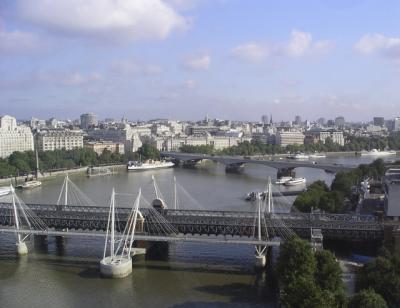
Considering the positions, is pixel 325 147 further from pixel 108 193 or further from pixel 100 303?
pixel 100 303

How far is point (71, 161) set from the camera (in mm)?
28922

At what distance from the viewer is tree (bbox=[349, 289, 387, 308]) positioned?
239 inches

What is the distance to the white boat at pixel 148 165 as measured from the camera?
29766mm

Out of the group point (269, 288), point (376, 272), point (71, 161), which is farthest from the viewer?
point (71, 161)

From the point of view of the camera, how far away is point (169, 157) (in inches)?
1372

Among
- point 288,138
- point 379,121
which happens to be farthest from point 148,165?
point 379,121

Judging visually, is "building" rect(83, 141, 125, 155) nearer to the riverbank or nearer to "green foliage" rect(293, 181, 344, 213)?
the riverbank

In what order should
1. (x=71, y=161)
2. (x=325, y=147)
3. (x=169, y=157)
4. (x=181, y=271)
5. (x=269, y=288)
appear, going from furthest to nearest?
1. (x=325, y=147)
2. (x=169, y=157)
3. (x=71, y=161)
4. (x=181, y=271)
5. (x=269, y=288)

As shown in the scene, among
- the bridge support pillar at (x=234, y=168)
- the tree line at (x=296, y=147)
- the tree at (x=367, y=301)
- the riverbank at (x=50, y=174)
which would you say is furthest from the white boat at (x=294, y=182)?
the tree line at (x=296, y=147)

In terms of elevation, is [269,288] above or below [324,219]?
below

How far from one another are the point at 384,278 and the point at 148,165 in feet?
78.1

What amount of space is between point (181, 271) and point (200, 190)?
33.6 ft

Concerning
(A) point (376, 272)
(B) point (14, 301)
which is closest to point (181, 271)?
(B) point (14, 301)

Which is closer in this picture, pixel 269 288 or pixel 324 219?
pixel 269 288
